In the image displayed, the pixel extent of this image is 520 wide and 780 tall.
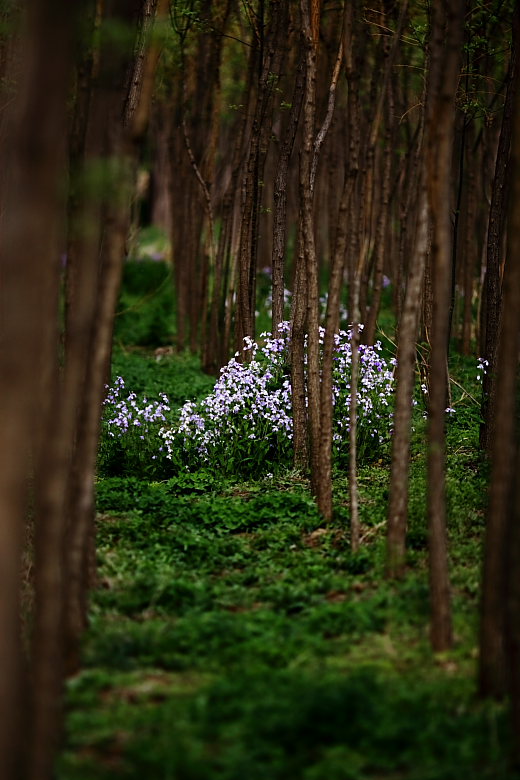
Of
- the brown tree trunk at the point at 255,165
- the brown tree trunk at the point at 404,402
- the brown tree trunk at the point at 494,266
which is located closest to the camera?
the brown tree trunk at the point at 404,402

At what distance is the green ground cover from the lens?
466cm

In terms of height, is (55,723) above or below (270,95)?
below

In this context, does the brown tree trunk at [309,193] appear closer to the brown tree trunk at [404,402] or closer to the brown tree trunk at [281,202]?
the brown tree trunk at [404,402]

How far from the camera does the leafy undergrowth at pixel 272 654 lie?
4.65 m

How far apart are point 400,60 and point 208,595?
507 inches

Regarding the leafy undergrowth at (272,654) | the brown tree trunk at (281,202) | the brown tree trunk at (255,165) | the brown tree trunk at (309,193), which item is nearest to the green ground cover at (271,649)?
the leafy undergrowth at (272,654)

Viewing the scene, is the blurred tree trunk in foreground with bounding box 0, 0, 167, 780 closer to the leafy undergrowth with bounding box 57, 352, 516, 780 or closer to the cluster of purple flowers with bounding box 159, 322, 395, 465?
the leafy undergrowth with bounding box 57, 352, 516, 780

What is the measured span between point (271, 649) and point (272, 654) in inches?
1.7

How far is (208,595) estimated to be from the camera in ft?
22.5

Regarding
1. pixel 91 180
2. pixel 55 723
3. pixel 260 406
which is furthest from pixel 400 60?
pixel 55 723

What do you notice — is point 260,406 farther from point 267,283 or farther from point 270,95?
point 267,283

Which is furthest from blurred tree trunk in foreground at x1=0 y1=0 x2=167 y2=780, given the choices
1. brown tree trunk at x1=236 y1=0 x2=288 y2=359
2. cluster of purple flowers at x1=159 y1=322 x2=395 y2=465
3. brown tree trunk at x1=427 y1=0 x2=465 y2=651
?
brown tree trunk at x1=236 y1=0 x2=288 y2=359

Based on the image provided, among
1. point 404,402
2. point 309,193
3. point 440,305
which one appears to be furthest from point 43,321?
point 309,193

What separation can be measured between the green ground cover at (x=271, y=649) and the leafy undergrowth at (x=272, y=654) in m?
0.01
